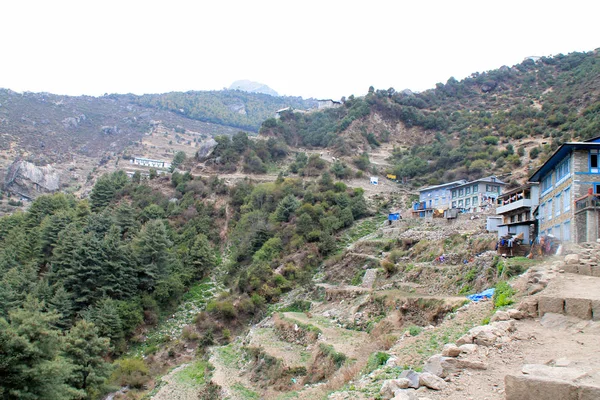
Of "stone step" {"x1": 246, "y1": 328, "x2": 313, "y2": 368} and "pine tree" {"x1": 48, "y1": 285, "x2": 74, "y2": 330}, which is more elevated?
"stone step" {"x1": 246, "y1": 328, "x2": 313, "y2": 368}

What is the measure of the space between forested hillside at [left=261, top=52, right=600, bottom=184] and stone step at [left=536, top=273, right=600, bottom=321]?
38339 mm

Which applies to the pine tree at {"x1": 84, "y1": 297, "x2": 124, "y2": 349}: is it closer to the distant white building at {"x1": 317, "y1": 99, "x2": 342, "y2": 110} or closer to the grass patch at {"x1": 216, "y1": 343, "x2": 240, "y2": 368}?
the grass patch at {"x1": 216, "y1": 343, "x2": 240, "y2": 368}

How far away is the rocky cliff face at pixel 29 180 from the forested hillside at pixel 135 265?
97.3 ft

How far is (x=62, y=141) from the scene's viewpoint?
9506cm

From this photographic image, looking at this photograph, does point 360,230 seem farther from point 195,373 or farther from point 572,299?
point 572,299

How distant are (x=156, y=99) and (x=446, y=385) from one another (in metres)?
139

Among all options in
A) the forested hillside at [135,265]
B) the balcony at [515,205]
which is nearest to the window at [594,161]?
the balcony at [515,205]

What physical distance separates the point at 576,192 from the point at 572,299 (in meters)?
9.93

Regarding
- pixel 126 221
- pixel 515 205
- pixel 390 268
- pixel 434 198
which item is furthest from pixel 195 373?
pixel 434 198

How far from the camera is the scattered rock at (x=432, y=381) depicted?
548 cm

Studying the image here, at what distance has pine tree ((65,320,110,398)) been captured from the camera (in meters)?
19.2

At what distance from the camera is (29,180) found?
242ft

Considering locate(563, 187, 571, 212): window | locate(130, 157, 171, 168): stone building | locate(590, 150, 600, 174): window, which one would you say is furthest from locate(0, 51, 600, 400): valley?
locate(590, 150, 600, 174): window

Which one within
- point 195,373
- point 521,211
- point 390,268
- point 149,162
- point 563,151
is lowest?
point 195,373
